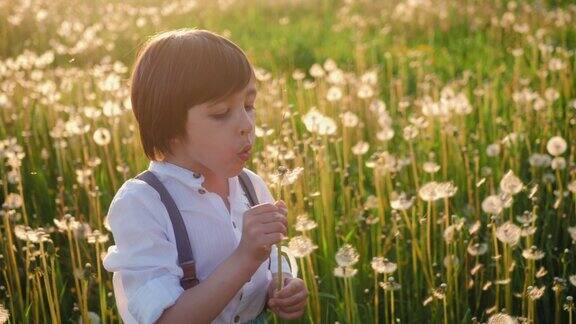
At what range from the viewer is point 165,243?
1.97 m

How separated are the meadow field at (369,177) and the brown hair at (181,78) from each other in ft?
0.84

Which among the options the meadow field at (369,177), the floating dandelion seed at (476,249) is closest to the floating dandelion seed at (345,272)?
the meadow field at (369,177)

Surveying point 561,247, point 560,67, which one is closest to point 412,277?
point 561,247

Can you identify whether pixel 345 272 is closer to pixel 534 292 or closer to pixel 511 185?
pixel 534 292

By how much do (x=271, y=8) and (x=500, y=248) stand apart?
24.8ft

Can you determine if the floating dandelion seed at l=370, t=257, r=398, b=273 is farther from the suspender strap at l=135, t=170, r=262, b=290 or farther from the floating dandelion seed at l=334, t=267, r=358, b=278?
the suspender strap at l=135, t=170, r=262, b=290

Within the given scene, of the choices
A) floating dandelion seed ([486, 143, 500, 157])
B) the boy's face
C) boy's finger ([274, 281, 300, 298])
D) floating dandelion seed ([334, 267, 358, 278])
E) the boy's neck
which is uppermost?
the boy's face

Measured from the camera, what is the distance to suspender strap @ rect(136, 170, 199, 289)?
201cm

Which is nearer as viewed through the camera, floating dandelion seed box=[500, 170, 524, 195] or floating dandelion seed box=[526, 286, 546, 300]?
floating dandelion seed box=[526, 286, 546, 300]

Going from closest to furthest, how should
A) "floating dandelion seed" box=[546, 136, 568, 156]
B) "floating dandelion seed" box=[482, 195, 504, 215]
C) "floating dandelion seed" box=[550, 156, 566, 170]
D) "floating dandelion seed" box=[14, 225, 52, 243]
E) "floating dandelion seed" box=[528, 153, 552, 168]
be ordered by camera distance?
"floating dandelion seed" box=[14, 225, 52, 243]
"floating dandelion seed" box=[482, 195, 504, 215]
"floating dandelion seed" box=[550, 156, 566, 170]
"floating dandelion seed" box=[546, 136, 568, 156]
"floating dandelion seed" box=[528, 153, 552, 168]

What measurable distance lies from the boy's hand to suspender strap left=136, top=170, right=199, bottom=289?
0.20m

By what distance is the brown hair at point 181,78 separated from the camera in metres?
1.99

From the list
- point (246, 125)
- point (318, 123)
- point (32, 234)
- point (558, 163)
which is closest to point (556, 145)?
point (558, 163)

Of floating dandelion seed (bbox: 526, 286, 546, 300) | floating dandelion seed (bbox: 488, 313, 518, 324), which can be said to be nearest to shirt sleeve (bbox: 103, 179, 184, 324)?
floating dandelion seed (bbox: 488, 313, 518, 324)
